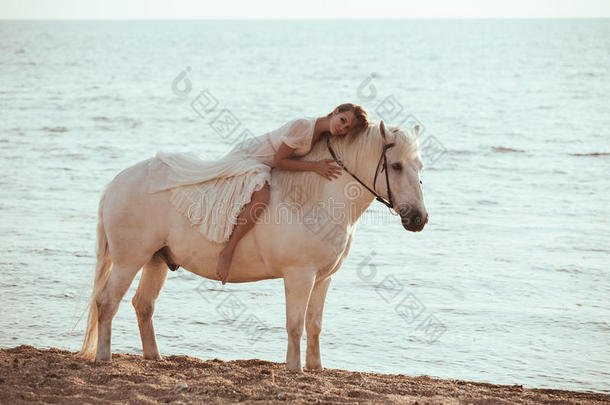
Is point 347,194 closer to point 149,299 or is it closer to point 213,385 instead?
point 213,385

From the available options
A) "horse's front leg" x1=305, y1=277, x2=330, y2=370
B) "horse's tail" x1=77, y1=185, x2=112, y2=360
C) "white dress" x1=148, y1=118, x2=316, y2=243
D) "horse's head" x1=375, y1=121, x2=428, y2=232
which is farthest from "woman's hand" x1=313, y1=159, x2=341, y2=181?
"horse's tail" x1=77, y1=185, x2=112, y2=360

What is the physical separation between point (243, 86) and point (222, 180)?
28886mm

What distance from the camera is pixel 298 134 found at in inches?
185

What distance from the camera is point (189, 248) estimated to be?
4.86 m

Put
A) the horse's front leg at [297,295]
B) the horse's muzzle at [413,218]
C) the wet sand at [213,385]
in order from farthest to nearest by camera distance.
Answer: the horse's front leg at [297,295] → the horse's muzzle at [413,218] → the wet sand at [213,385]

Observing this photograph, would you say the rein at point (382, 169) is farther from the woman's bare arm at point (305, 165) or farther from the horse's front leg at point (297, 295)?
the horse's front leg at point (297, 295)

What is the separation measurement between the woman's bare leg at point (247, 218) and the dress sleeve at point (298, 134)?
0.32 metres

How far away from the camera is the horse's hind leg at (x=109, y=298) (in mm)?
4930

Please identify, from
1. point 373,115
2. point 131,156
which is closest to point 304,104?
point 373,115

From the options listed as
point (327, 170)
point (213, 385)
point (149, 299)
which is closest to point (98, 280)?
point (149, 299)

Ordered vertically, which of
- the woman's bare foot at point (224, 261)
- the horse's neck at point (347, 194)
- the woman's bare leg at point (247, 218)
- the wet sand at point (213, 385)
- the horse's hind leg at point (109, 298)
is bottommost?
the wet sand at point (213, 385)

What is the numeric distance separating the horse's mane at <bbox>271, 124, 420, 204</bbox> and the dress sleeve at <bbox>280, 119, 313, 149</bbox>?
125 mm

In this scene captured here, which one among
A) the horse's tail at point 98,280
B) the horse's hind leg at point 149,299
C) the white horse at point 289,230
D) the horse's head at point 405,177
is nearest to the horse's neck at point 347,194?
the white horse at point 289,230

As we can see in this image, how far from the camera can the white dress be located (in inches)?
186
